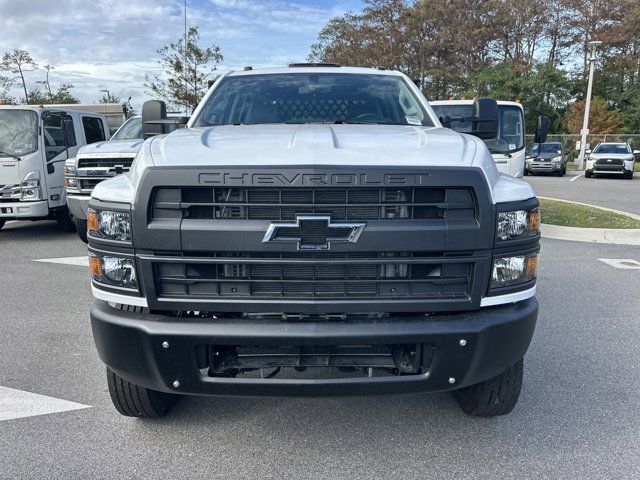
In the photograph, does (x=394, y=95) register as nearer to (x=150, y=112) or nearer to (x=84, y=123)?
(x=150, y=112)

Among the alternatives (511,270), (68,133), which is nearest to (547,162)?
(68,133)

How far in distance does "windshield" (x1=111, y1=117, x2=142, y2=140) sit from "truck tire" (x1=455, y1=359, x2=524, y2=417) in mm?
8215

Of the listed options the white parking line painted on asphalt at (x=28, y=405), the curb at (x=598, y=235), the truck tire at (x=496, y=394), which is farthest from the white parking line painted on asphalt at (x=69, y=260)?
the curb at (x=598, y=235)

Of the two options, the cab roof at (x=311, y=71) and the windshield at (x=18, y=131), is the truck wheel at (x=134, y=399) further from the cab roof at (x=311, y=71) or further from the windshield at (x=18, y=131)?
the windshield at (x=18, y=131)

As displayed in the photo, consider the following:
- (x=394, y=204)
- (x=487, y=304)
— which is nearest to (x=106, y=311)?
(x=394, y=204)

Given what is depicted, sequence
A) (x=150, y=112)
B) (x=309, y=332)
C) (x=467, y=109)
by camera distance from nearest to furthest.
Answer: (x=309, y=332) < (x=150, y=112) < (x=467, y=109)

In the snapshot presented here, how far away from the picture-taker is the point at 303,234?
7.95 ft

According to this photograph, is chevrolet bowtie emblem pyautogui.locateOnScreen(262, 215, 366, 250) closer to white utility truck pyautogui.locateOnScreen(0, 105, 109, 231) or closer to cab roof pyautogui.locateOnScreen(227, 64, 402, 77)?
cab roof pyautogui.locateOnScreen(227, 64, 402, 77)

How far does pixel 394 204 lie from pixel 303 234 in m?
0.43

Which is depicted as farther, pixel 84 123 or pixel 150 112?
pixel 84 123

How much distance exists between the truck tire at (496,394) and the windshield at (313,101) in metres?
1.87

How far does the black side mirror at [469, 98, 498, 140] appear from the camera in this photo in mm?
3994

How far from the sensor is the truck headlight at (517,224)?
250 cm

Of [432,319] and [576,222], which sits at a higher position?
[432,319]
